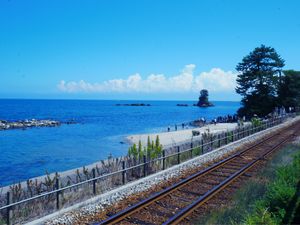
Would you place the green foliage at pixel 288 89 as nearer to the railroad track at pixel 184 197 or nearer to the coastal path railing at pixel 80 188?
the coastal path railing at pixel 80 188

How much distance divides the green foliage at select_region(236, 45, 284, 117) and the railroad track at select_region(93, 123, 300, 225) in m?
41.4

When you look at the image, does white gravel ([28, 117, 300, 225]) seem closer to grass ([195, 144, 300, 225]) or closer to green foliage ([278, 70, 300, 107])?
grass ([195, 144, 300, 225])

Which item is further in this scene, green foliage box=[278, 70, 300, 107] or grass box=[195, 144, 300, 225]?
green foliage box=[278, 70, 300, 107]

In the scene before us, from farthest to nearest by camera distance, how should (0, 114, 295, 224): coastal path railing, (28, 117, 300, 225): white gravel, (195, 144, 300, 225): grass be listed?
(0, 114, 295, 224): coastal path railing, (28, 117, 300, 225): white gravel, (195, 144, 300, 225): grass

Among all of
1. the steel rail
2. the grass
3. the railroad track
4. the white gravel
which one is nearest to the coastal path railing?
the white gravel

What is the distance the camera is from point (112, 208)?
10789 mm

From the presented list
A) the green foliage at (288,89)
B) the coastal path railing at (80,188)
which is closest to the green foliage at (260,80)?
the green foliage at (288,89)

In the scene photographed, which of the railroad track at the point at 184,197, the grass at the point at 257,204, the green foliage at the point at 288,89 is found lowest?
the railroad track at the point at 184,197

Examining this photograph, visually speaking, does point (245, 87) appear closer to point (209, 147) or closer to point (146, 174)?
point (209, 147)

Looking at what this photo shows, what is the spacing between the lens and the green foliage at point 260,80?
188 ft

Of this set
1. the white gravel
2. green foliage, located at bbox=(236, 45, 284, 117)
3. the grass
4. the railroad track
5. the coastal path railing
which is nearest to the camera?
the grass

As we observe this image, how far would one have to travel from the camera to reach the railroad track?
966 cm

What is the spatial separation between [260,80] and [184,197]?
162ft

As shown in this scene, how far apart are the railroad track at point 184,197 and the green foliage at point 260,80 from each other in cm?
4136
